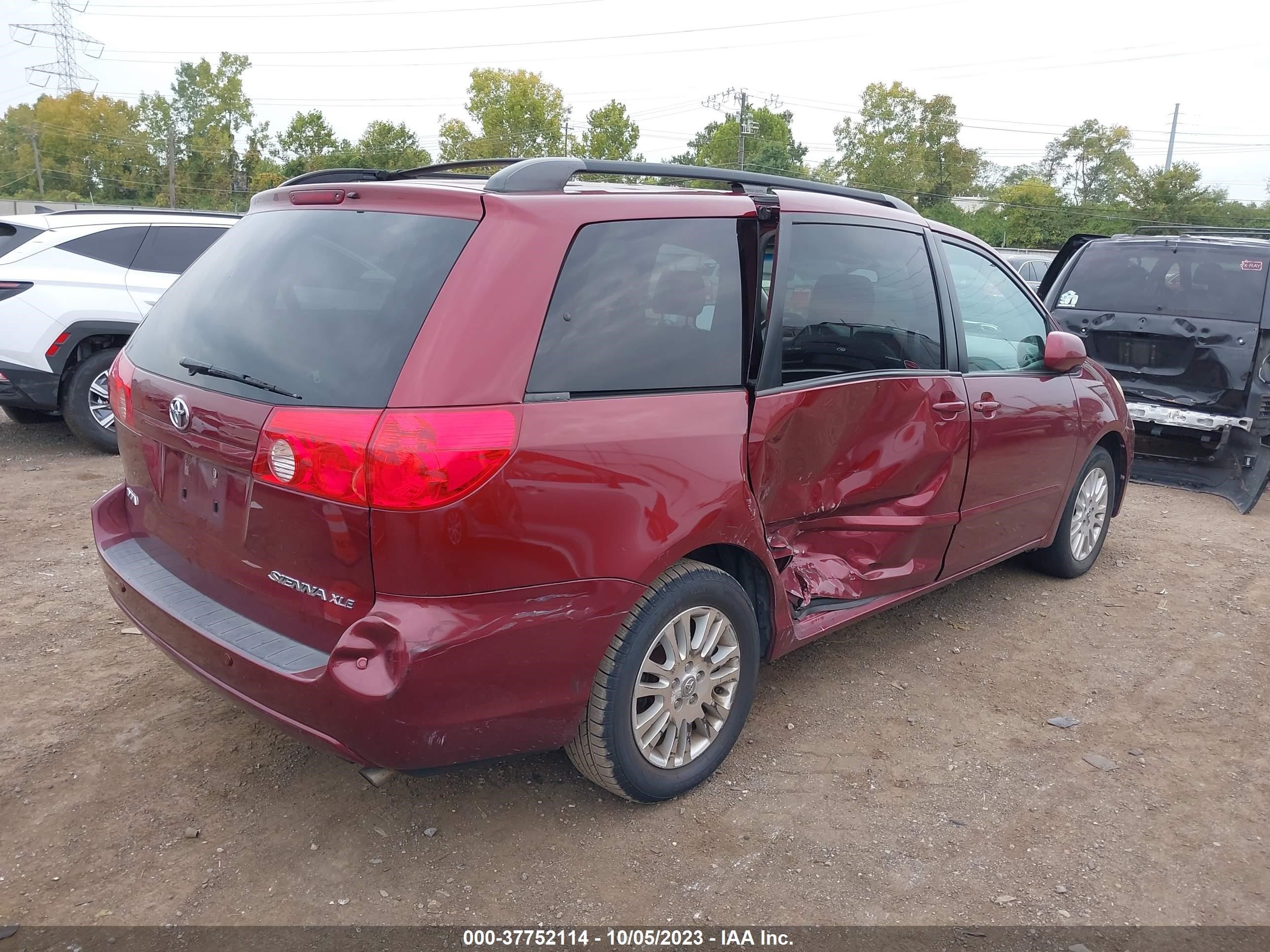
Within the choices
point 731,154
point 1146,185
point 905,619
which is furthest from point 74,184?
point 905,619

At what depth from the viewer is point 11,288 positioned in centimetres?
664

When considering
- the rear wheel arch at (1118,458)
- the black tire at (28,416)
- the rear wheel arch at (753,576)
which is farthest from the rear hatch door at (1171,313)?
the black tire at (28,416)

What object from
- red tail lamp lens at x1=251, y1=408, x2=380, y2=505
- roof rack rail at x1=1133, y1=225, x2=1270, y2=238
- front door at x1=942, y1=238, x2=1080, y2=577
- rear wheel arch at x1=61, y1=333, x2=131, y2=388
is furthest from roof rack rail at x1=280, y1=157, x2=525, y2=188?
roof rack rail at x1=1133, y1=225, x2=1270, y2=238

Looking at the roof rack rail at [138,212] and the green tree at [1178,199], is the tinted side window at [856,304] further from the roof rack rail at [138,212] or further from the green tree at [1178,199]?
the green tree at [1178,199]

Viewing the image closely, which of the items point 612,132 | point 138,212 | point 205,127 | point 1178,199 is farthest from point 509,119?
point 138,212

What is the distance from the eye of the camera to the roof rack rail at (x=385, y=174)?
303 centimetres

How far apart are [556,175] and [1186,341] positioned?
604 cm

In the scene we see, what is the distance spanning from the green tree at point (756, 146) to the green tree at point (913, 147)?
193 inches

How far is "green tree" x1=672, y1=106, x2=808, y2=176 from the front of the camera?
67625 mm

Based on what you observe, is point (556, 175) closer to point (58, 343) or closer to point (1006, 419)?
point (1006, 419)

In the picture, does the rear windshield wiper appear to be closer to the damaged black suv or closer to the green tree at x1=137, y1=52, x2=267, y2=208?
the damaged black suv

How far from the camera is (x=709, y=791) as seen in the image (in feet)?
9.96

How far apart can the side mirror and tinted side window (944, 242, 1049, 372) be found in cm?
6

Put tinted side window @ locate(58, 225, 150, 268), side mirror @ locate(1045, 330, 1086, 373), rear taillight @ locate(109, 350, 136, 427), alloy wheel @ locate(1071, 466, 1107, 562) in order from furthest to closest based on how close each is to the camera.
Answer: tinted side window @ locate(58, 225, 150, 268)
alloy wheel @ locate(1071, 466, 1107, 562)
side mirror @ locate(1045, 330, 1086, 373)
rear taillight @ locate(109, 350, 136, 427)
